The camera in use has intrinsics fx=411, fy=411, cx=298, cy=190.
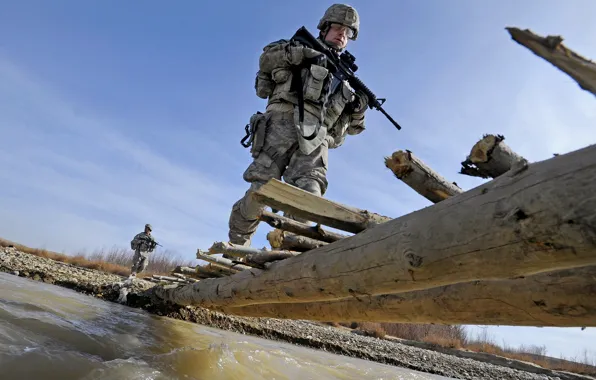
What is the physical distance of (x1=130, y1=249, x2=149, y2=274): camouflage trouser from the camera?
14648 millimetres

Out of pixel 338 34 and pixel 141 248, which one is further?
pixel 141 248

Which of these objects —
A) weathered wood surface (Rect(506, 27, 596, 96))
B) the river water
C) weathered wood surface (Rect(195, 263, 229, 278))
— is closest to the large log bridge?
weathered wood surface (Rect(506, 27, 596, 96))

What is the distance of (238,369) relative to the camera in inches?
110

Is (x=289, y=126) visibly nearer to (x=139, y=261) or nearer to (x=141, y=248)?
(x=139, y=261)

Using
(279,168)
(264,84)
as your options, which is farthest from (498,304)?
(264,84)

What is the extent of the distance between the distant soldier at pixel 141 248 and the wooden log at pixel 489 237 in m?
14.1

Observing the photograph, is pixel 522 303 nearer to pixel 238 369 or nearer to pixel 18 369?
pixel 238 369

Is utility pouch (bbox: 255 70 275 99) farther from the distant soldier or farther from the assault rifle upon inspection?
the distant soldier

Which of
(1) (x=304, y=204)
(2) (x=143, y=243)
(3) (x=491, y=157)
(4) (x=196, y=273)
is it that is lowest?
(4) (x=196, y=273)

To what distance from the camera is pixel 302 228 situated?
255 cm

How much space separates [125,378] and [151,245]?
14.0 metres

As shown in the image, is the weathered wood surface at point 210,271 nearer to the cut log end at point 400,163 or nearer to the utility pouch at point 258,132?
the utility pouch at point 258,132

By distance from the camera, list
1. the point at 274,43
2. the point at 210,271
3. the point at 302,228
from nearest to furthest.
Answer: the point at 302,228 → the point at 210,271 → the point at 274,43

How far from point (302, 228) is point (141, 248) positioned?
13.9 metres
